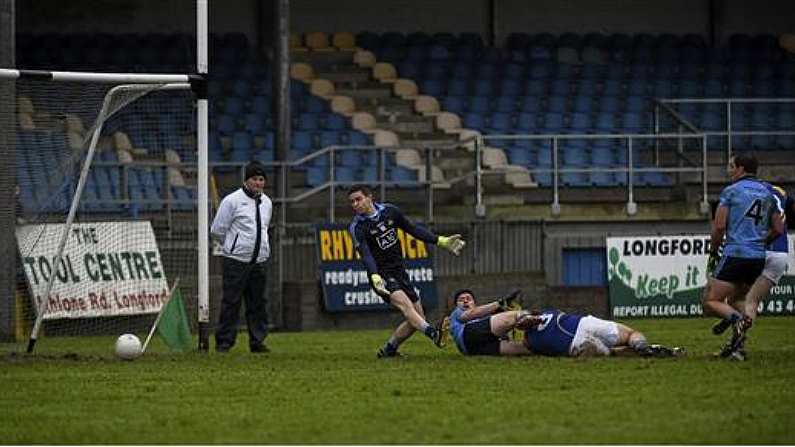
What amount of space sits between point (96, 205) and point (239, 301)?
5811 millimetres

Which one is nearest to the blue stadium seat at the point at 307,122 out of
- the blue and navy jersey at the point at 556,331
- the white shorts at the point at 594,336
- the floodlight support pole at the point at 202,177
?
the floodlight support pole at the point at 202,177

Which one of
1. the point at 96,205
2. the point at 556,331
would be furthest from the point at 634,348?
the point at 96,205

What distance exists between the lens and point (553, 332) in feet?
59.7

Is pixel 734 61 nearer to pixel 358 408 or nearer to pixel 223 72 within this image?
pixel 223 72

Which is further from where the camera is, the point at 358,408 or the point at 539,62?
the point at 539,62

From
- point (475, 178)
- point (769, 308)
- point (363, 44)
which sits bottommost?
point (769, 308)

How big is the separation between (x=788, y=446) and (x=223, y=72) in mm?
23241

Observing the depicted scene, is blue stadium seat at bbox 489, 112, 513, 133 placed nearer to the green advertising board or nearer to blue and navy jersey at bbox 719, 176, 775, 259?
the green advertising board

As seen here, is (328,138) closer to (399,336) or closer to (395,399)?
(399,336)

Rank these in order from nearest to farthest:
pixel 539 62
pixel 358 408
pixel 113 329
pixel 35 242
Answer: pixel 358 408 < pixel 35 242 < pixel 113 329 < pixel 539 62

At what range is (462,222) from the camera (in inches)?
1163

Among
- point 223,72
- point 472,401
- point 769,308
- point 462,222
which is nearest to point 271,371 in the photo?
point 472,401

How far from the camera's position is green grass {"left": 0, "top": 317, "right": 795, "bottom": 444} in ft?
40.3

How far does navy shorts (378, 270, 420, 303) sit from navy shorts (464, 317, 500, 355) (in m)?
0.69
